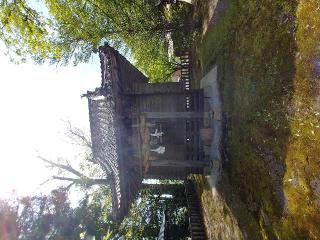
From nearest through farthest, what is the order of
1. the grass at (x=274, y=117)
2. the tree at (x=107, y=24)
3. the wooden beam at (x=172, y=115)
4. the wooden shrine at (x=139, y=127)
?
1. the grass at (x=274, y=117)
2. the wooden shrine at (x=139, y=127)
3. the wooden beam at (x=172, y=115)
4. the tree at (x=107, y=24)

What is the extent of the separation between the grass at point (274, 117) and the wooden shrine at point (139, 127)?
337 centimetres

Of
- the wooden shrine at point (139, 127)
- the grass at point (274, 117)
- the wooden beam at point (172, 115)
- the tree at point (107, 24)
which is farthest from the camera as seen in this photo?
the tree at point (107, 24)

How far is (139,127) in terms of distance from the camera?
39.8ft

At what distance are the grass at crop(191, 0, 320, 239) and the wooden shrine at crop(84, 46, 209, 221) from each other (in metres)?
3.37

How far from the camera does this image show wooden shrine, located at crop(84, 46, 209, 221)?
1177cm

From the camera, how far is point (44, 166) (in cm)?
2522

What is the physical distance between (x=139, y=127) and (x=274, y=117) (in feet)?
20.9

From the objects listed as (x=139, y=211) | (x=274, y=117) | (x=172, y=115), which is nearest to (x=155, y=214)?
(x=139, y=211)

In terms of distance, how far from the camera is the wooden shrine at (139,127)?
11.8 m

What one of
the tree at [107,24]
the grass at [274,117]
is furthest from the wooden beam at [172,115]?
the tree at [107,24]

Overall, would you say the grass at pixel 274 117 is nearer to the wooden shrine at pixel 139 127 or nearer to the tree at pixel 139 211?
the wooden shrine at pixel 139 127

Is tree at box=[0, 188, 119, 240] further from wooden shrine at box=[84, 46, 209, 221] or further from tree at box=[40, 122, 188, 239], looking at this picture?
wooden shrine at box=[84, 46, 209, 221]

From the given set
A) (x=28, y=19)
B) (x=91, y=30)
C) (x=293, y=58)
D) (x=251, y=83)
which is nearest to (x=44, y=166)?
(x=91, y=30)

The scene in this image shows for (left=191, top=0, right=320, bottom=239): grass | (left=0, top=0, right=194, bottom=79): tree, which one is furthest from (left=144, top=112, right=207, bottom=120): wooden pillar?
(left=0, top=0, right=194, bottom=79): tree
